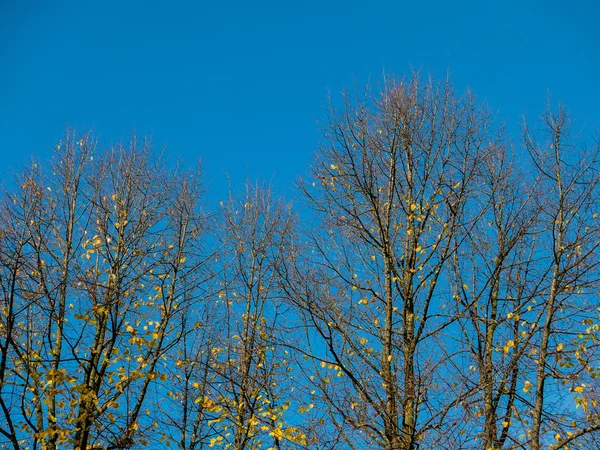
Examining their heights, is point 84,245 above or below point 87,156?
below

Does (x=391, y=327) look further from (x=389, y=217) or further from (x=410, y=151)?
(x=410, y=151)

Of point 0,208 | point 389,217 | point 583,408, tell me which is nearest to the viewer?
point 583,408

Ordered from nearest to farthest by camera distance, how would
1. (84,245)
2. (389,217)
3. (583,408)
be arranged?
(583,408), (389,217), (84,245)

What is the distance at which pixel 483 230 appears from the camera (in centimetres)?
1138

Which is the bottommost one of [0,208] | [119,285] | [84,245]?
[119,285]

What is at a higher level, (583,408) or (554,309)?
(554,309)

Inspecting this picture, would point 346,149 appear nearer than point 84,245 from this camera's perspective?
Yes

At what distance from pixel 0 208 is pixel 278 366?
241 inches

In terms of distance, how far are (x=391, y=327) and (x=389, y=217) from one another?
1.77 meters

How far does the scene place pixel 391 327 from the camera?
8.77m

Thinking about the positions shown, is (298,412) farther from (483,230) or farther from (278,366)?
(483,230)

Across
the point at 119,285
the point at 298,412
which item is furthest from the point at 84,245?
the point at 298,412

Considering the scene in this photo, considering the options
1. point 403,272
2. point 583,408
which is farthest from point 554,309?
point 403,272

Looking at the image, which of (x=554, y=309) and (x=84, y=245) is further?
(x=84, y=245)
